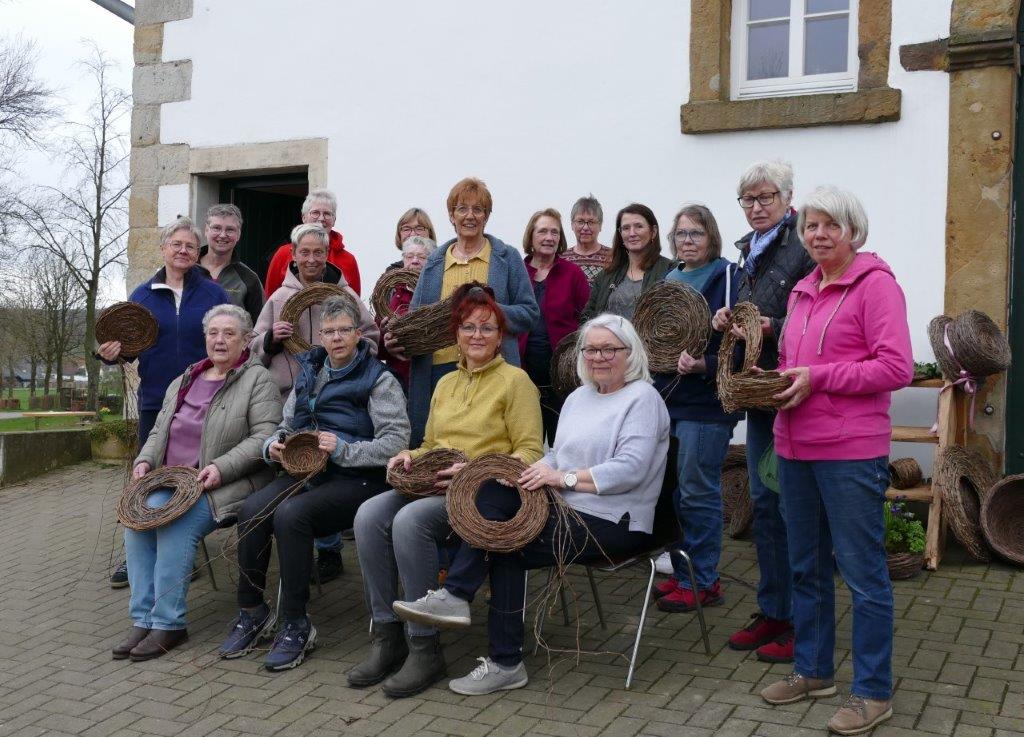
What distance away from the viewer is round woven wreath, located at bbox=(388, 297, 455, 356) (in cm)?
489

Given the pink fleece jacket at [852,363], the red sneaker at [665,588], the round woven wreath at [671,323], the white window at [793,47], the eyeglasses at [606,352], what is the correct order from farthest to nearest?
1. the white window at [793,47]
2. the red sneaker at [665,588]
3. the round woven wreath at [671,323]
4. the eyeglasses at [606,352]
5. the pink fleece jacket at [852,363]

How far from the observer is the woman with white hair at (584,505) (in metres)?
4.14

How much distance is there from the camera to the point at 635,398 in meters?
4.27

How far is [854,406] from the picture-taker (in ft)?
12.0

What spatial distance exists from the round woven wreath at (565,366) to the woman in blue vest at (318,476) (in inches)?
33.8

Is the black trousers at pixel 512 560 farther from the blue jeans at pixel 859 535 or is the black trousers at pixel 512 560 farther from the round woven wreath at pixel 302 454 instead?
the round woven wreath at pixel 302 454

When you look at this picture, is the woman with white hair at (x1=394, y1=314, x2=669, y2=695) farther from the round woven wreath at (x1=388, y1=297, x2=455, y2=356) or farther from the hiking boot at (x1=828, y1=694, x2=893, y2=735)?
the hiking boot at (x1=828, y1=694, x2=893, y2=735)

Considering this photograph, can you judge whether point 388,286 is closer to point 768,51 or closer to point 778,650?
point 778,650

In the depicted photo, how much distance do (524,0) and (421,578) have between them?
4671 millimetres

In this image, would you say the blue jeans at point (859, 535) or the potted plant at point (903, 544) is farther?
the potted plant at point (903, 544)

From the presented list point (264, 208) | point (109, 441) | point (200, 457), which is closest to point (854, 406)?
point (200, 457)

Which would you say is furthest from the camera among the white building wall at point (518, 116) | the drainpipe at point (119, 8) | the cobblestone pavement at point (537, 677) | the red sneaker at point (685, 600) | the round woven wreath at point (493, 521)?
the drainpipe at point (119, 8)

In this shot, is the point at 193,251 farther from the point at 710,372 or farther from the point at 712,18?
the point at 712,18

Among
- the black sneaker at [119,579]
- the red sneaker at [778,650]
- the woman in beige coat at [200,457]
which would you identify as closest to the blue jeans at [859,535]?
the red sneaker at [778,650]
